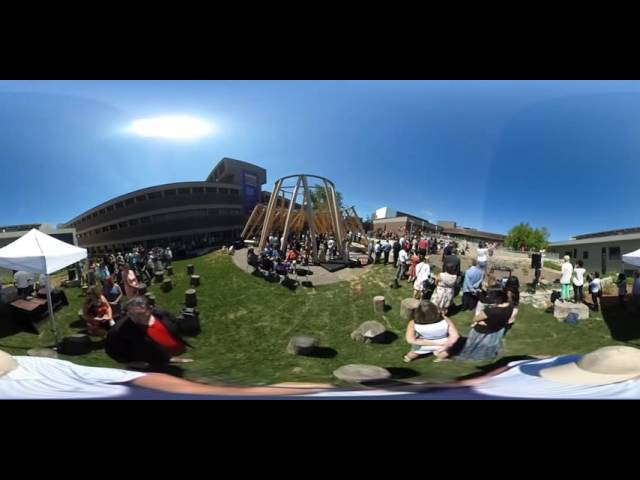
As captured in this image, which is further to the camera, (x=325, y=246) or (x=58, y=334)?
(x=58, y=334)

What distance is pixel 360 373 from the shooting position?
263 cm

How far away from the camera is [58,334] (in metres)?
2.81

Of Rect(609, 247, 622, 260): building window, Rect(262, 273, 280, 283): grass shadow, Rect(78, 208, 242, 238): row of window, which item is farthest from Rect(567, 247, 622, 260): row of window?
Rect(78, 208, 242, 238): row of window

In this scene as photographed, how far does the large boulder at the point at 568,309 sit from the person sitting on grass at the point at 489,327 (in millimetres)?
358

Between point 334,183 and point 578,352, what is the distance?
2412mm

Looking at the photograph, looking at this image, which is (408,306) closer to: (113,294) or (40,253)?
(113,294)

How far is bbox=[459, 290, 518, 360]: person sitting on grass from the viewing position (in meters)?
2.68

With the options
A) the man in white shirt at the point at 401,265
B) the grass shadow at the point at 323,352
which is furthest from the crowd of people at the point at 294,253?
the grass shadow at the point at 323,352

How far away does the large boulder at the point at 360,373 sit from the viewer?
2631 millimetres

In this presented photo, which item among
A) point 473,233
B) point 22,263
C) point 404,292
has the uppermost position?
point 473,233

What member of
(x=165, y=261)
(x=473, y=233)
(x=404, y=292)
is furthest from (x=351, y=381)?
(x=165, y=261)

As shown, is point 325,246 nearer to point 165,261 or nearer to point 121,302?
point 165,261

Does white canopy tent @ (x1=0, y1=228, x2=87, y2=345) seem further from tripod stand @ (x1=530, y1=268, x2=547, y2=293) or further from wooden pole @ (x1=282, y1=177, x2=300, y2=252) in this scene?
tripod stand @ (x1=530, y1=268, x2=547, y2=293)

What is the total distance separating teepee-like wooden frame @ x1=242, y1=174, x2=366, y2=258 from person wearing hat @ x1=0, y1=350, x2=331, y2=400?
3.98ft
